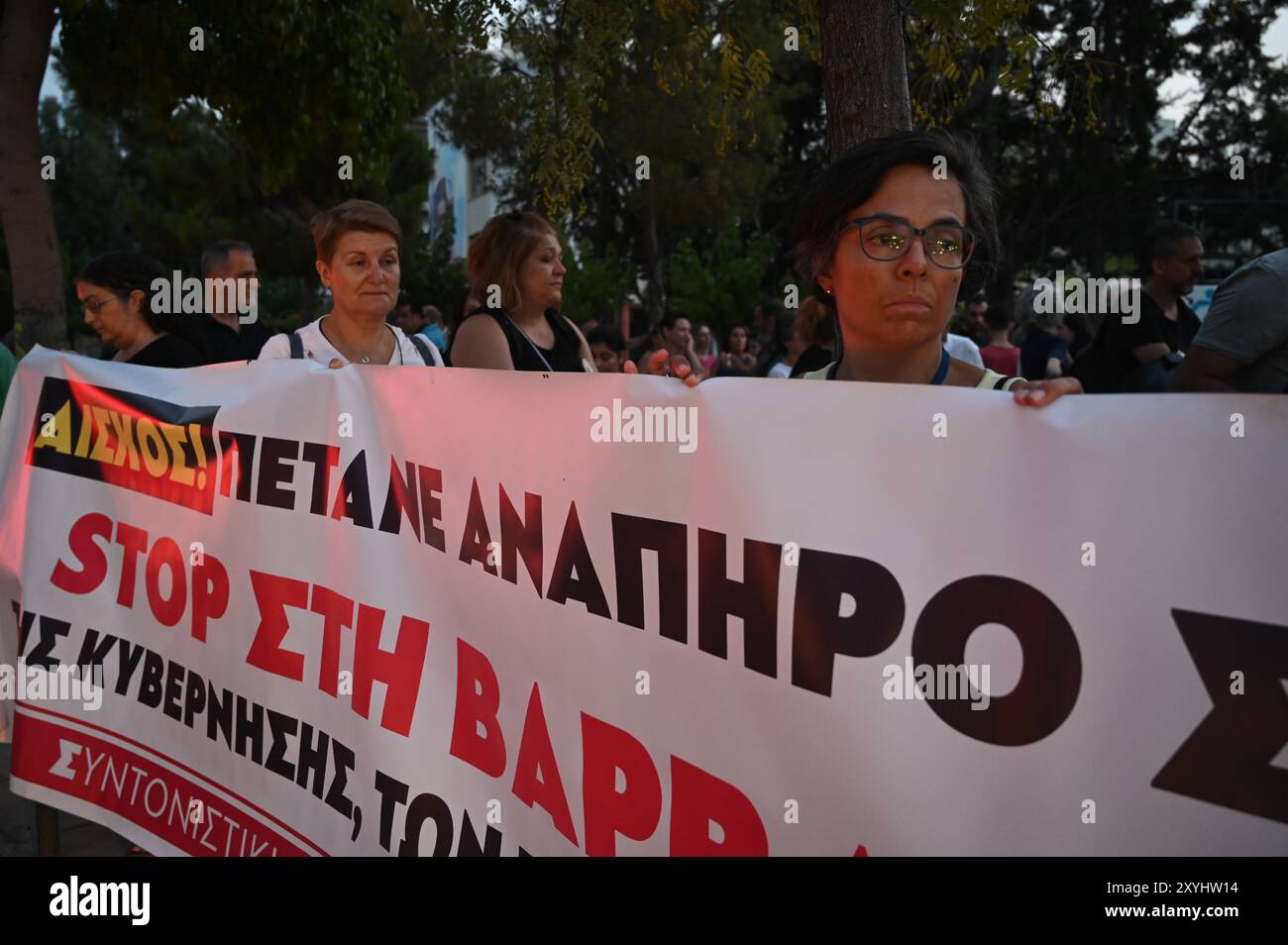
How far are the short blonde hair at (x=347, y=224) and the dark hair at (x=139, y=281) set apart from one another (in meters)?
0.72

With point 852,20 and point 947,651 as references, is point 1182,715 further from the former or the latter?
point 852,20

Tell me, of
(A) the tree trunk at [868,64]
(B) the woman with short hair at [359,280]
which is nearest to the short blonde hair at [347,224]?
(B) the woman with short hair at [359,280]

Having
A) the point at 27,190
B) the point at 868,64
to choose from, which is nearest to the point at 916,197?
the point at 868,64

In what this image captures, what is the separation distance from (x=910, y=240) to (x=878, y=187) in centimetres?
13

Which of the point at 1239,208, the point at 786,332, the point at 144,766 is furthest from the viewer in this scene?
the point at 1239,208

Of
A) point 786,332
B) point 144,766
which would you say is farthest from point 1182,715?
point 786,332

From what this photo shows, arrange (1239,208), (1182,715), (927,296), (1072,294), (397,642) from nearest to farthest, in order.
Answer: (1182,715) < (927,296) < (397,642) < (1072,294) < (1239,208)

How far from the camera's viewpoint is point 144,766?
3.40m

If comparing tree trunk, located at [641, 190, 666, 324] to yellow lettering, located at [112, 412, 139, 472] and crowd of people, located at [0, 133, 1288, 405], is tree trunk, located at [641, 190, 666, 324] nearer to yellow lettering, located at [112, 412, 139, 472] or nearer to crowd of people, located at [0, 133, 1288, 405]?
crowd of people, located at [0, 133, 1288, 405]

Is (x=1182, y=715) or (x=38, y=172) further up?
(x=38, y=172)

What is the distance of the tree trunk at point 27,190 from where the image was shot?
23.5 feet

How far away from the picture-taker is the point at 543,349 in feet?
13.8

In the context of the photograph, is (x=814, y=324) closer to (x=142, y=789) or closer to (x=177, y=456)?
(x=177, y=456)

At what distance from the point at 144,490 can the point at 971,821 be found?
2485mm
